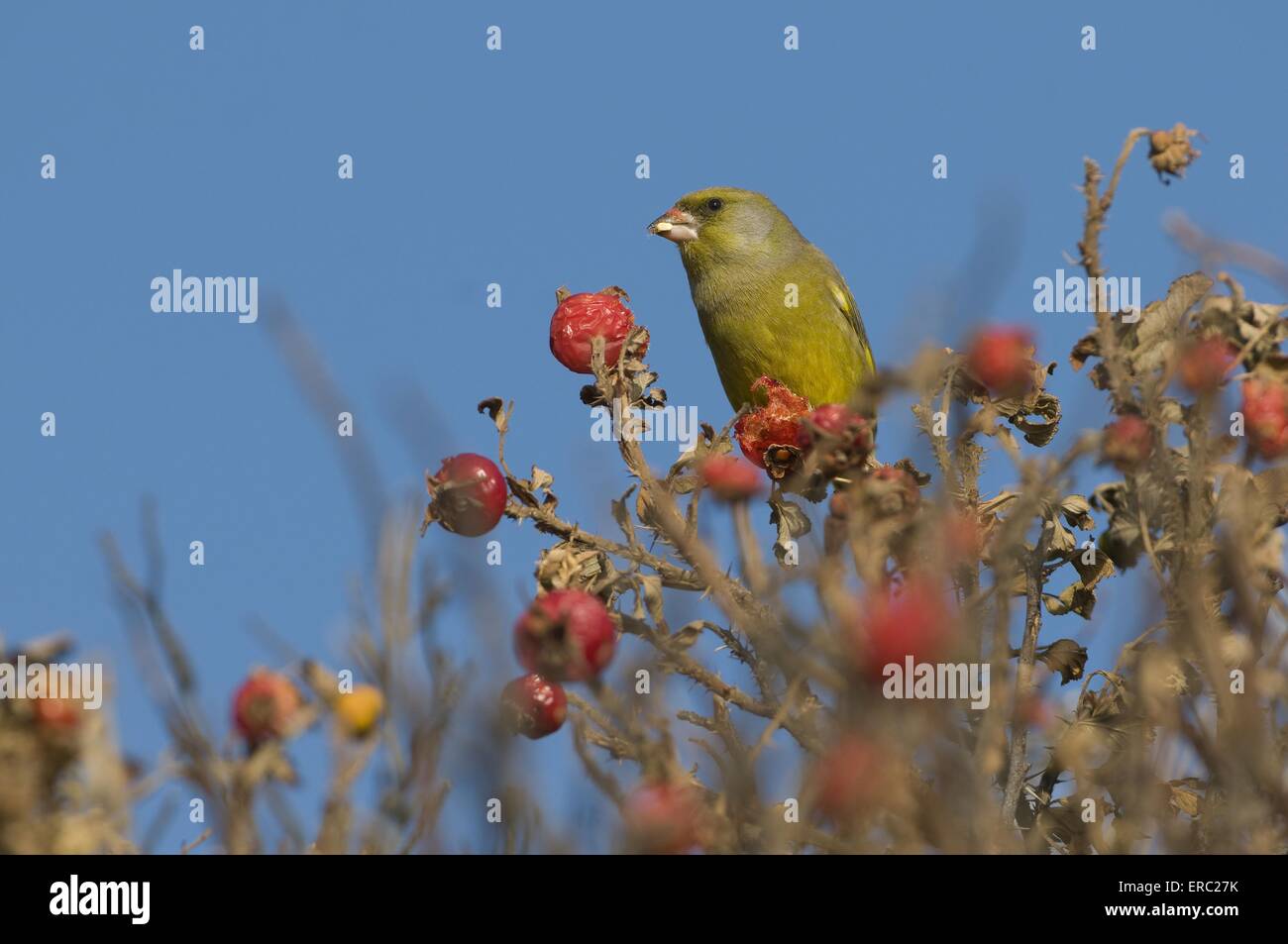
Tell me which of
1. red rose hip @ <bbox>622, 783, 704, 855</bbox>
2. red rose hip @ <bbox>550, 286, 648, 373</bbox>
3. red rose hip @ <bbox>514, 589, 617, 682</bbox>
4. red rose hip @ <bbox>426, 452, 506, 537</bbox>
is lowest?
red rose hip @ <bbox>622, 783, 704, 855</bbox>

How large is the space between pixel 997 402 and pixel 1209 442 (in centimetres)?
101

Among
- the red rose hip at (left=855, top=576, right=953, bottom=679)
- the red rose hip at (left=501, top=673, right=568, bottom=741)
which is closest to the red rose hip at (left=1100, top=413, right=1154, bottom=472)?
the red rose hip at (left=855, top=576, right=953, bottom=679)

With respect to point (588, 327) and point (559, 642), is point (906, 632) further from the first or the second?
point (588, 327)

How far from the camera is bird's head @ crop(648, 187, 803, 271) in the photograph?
7.43 meters

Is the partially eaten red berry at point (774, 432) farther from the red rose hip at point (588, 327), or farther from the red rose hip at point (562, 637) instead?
the red rose hip at point (562, 637)

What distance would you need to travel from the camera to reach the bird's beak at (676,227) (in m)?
7.51

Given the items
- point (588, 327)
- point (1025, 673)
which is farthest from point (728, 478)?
point (588, 327)

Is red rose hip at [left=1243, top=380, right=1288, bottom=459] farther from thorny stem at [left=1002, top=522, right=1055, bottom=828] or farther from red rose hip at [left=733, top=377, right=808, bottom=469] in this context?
red rose hip at [left=733, top=377, right=808, bottom=469]

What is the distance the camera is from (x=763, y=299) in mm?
7168

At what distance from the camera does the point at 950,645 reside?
1820 millimetres

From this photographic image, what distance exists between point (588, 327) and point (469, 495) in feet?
2.04

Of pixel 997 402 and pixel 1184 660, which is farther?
pixel 997 402
